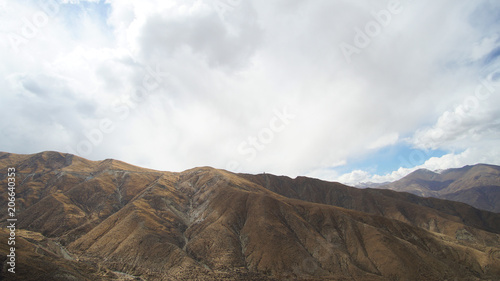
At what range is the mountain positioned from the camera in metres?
69.1

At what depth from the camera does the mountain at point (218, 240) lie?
69125 mm

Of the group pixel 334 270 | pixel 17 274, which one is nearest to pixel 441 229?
pixel 334 270

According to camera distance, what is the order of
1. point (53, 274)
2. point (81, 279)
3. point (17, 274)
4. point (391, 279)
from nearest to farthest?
point (17, 274)
point (53, 274)
point (81, 279)
point (391, 279)

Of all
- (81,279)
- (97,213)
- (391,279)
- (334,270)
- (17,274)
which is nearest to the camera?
(17,274)

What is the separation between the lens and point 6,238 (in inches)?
1992

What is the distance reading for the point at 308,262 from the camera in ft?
248

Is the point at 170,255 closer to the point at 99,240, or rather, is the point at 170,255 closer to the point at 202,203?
the point at 99,240

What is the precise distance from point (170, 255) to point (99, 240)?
32544mm

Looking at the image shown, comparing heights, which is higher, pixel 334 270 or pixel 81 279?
pixel 81 279

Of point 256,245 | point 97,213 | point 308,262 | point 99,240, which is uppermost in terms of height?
point 97,213

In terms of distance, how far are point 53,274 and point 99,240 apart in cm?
4812

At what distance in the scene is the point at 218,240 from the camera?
85.1 metres

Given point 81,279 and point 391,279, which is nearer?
point 81,279

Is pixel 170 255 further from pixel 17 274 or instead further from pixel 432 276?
pixel 432 276
